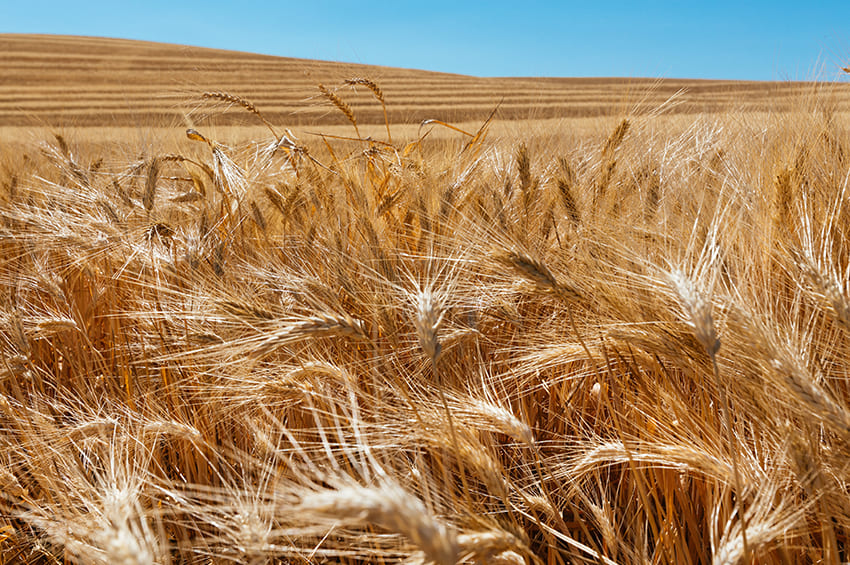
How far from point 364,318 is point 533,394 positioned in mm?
388

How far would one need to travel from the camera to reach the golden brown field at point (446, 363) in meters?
0.63

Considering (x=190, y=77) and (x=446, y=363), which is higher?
(x=190, y=77)

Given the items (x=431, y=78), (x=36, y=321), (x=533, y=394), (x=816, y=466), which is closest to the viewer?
(x=816, y=466)

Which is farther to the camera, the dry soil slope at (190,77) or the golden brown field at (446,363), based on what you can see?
the dry soil slope at (190,77)

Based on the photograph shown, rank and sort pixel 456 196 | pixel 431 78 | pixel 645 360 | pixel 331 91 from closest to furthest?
pixel 645 360
pixel 456 196
pixel 331 91
pixel 431 78

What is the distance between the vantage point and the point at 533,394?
1.18 metres

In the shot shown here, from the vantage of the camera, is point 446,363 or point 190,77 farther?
point 190,77

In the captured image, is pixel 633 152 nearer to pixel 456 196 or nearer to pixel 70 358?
pixel 456 196

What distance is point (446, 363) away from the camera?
1.11m

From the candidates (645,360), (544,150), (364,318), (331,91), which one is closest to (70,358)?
(364,318)

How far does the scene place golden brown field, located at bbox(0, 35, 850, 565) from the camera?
25.0 inches

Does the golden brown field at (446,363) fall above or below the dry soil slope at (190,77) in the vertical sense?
below

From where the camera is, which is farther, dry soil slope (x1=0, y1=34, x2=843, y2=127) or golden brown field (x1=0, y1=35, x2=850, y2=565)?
dry soil slope (x1=0, y1=34, x2=843, y2=127)

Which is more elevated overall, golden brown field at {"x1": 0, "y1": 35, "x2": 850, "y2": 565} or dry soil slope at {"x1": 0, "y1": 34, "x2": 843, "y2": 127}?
dry soil slope at {"x1": 0, "y1": 34, "x2": 843, "y2": 127}
